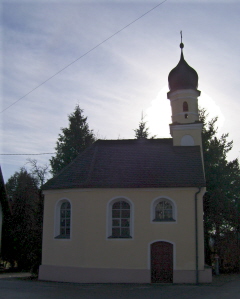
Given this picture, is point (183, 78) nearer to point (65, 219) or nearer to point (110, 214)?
point (110, 214)

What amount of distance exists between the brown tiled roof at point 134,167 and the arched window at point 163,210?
0.90 meters

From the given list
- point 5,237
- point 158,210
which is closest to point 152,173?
point 158,210

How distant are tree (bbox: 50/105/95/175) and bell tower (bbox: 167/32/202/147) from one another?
16.4m

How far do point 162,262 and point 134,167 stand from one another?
16.6ft

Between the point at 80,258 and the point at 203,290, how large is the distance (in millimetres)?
6117

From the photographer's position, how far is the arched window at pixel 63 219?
66.2 ft

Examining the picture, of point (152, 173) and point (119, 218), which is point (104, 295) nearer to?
point (119, 218)

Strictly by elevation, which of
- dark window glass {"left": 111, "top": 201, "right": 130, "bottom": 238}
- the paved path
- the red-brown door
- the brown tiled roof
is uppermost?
the brown tiled roof

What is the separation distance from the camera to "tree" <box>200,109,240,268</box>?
28.5 metres

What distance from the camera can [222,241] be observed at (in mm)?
28297

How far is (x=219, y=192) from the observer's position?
93.2 ft

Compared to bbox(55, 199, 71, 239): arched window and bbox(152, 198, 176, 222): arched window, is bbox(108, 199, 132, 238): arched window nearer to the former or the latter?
bbox(152, 198, 176, 222): arched window

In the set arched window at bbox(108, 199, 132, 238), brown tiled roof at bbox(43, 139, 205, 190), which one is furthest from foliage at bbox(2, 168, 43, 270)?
arched window at bbox(108, 199, 132, 238)

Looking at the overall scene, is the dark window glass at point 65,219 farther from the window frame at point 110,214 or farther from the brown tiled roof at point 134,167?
the window frame at point 110,214
